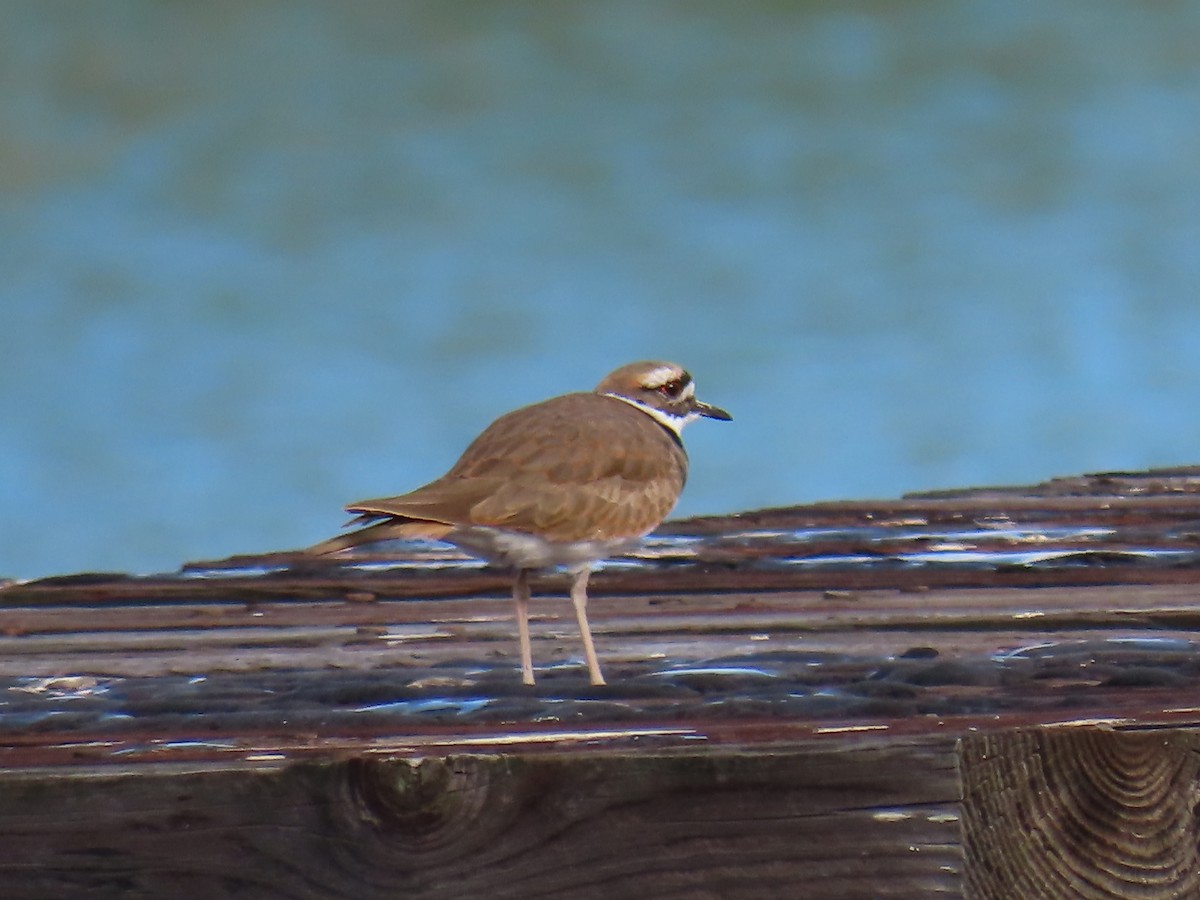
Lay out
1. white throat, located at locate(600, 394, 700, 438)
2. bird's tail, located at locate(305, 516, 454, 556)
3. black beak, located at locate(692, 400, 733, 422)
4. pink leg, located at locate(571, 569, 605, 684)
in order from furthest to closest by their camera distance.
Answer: black beak, located at locate(692, 400, 733, 422), white throat, located at locate(600, 394, 700, 438), bird's tail, located at locate(305, 516, 454, 556), pink leg, located at locate(571, 569, 605, 684)

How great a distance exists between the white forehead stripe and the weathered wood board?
1088 mm

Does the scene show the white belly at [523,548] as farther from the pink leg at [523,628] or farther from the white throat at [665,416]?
the white throat at [665,416]

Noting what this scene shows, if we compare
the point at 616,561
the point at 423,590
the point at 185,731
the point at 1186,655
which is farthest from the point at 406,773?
the point at 616,561

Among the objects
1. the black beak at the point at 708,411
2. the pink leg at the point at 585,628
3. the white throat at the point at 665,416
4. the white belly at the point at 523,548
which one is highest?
the black beak at the point at 708,411

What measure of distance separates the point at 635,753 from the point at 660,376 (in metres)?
3.37

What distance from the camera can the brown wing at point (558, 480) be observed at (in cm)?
446

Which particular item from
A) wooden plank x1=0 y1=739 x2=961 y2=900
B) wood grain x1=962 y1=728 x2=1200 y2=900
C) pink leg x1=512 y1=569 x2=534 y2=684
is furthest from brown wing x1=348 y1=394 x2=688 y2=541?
wood grain x1=962 y1=728 x2=1200 y2=900

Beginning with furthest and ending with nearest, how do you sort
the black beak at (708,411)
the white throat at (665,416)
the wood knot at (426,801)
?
the black beak at (708,411) → the white throat at (665,416) → the wood knot at (426,801)

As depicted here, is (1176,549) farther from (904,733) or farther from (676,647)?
(904,733)

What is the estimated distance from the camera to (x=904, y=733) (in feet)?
7.97

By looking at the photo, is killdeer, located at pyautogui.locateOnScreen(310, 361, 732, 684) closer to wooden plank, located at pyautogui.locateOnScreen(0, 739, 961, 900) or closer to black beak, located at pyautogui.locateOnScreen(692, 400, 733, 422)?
black beak, located at pyautogui.locateOnScreen(692, 400, 733, 422)

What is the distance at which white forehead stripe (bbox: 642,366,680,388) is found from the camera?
18.4 feet

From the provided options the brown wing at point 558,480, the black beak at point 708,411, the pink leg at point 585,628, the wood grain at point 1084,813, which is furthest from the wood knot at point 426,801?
the black beak at point 708,411

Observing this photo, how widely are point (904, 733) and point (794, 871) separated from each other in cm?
23
